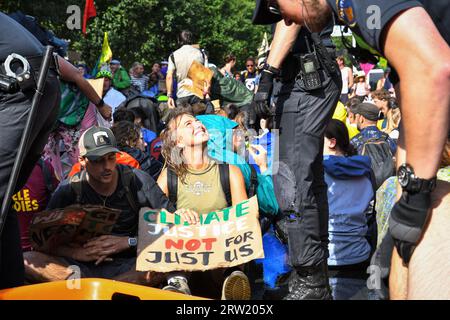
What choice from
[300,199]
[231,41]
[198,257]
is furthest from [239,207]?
[231,41]

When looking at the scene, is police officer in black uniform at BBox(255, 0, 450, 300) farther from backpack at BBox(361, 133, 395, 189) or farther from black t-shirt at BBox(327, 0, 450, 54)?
backpack at BBox(361, 133, 395, 189)

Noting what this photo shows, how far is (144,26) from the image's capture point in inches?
1196

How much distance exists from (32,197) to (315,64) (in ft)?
7.63

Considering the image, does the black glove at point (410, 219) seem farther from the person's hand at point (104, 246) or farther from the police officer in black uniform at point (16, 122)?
the person's hand at point (104, 246)

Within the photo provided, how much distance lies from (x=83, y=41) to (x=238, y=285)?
68.0ft

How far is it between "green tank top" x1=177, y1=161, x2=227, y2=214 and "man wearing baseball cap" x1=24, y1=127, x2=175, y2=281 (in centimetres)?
17

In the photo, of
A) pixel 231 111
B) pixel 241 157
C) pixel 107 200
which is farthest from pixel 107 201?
pixel 231 111

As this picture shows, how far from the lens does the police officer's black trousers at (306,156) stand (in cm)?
390

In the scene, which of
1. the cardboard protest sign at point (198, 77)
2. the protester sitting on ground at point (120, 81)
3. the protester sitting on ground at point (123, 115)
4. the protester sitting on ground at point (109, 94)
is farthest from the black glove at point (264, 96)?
the protester sitting on ground at point (120, 81)

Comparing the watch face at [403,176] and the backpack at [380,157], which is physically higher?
the watch face at [403,176]

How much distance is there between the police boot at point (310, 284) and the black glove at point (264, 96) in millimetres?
875

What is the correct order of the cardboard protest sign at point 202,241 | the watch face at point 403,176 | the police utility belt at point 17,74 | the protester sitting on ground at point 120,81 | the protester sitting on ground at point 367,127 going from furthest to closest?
the protester sitting on ground at point 120,81 < the protester sitting on ground at point 367,127 < the cardboard protest sign at point 202,241 < the police utility belt at point 17,74 < the watch face at point 403,176

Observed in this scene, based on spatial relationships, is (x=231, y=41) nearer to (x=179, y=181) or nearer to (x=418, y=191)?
(x=179, y=181)
